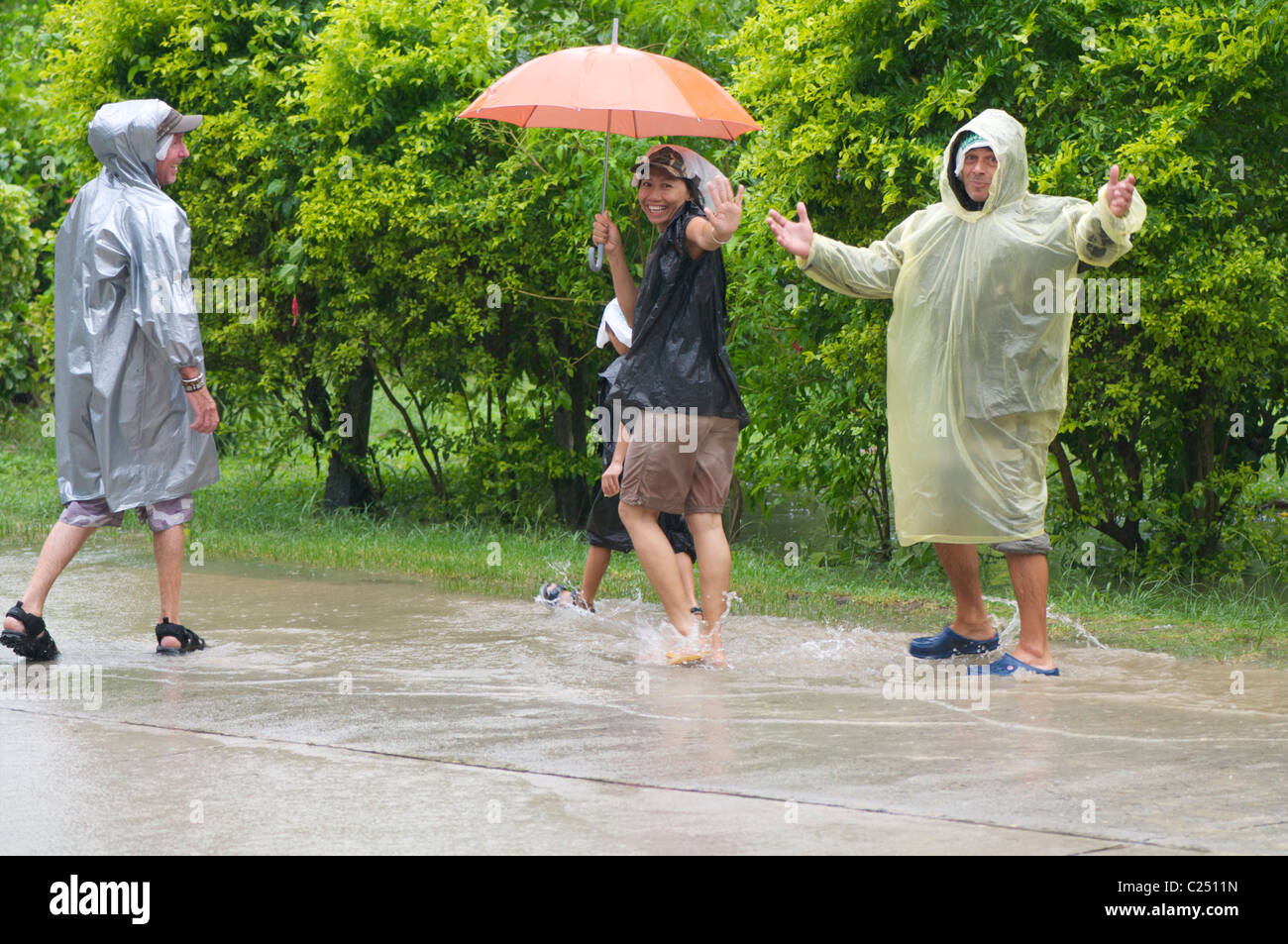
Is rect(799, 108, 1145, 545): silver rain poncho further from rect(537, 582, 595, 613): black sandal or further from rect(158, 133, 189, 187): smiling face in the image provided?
rect(158, 133, 189, 187): smiling face

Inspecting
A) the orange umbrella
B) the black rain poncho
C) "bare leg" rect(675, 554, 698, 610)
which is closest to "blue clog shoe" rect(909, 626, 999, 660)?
"bare leg" rect(675, 554, 698, 610)

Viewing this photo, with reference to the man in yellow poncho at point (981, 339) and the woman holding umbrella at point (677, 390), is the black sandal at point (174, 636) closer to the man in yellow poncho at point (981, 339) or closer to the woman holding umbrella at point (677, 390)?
the woman holding umbrella at point (677, 390)

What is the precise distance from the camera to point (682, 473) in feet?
20.3

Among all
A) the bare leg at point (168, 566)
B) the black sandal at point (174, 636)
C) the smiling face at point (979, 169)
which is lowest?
the black sandal at point (174, 636)

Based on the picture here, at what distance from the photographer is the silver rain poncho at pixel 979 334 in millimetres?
5816

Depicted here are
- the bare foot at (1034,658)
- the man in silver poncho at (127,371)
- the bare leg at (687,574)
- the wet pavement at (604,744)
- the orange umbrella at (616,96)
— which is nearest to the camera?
the wet pavement at (604,744)

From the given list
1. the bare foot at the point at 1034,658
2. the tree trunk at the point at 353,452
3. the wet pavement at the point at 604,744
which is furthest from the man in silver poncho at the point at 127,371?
the tree trunk at the point at 353,452

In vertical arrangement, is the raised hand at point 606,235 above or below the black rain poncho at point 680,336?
above

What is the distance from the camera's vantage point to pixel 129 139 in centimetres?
627

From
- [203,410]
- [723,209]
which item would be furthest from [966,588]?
[203,410]

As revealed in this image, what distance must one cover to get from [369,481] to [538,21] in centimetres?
312

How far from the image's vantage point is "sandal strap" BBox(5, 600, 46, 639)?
605 cm

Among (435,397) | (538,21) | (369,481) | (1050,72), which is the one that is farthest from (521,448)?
(1050,72)

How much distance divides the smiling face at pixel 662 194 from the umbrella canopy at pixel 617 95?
27 cm
